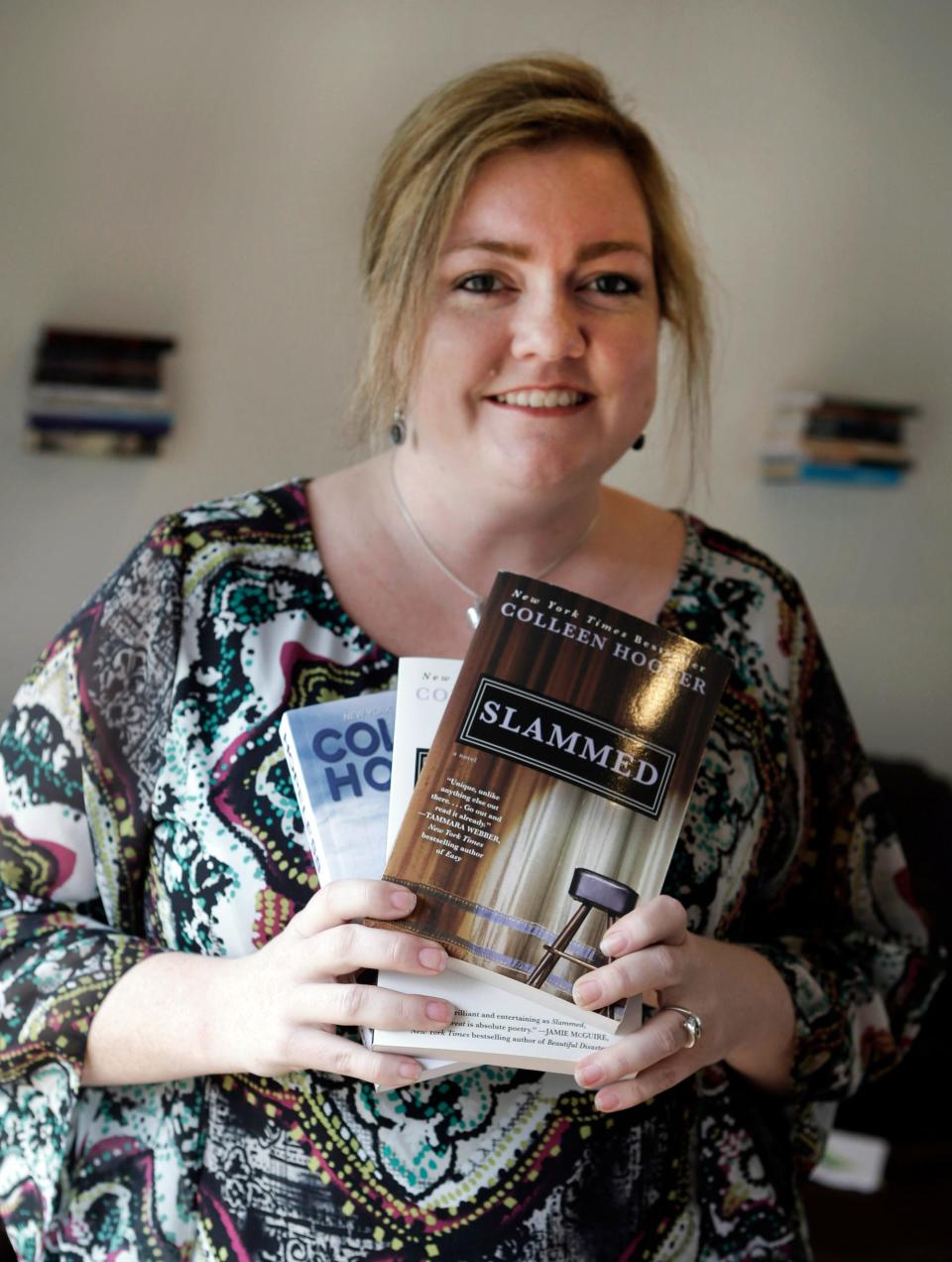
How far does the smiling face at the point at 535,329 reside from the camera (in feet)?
3.47

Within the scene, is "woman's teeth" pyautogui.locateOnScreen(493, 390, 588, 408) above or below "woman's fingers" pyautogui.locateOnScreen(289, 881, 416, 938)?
above

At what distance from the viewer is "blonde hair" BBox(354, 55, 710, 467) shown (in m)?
1.08

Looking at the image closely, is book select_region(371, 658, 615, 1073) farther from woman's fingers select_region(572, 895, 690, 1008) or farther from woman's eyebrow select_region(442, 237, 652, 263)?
woman's eyebrow select_region(442, 237, 652, 263)

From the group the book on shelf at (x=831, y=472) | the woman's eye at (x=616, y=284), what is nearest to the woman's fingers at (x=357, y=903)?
the woman's eye at (x=616, y=284)

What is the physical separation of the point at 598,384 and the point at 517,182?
7.6 inches

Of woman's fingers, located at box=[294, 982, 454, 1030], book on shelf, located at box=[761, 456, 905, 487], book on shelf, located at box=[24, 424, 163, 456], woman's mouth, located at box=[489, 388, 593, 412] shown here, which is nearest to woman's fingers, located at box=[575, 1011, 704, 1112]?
woman's fingers, located at box=[294, 982, 454, 1030]

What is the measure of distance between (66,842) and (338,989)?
0.34 metres

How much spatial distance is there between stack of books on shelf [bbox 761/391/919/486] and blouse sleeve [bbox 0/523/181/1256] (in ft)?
7.64

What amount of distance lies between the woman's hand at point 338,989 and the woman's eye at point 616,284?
23.2 inches

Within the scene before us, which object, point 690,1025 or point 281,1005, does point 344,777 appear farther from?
point 690,1025

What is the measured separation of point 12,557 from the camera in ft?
8.56

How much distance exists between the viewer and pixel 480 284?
109 centimetres

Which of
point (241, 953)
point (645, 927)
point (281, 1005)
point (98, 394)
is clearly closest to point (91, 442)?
point (98, 394)

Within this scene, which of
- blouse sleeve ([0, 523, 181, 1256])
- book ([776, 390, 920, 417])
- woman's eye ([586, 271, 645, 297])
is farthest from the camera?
book ([776, 390, 920, 417])
